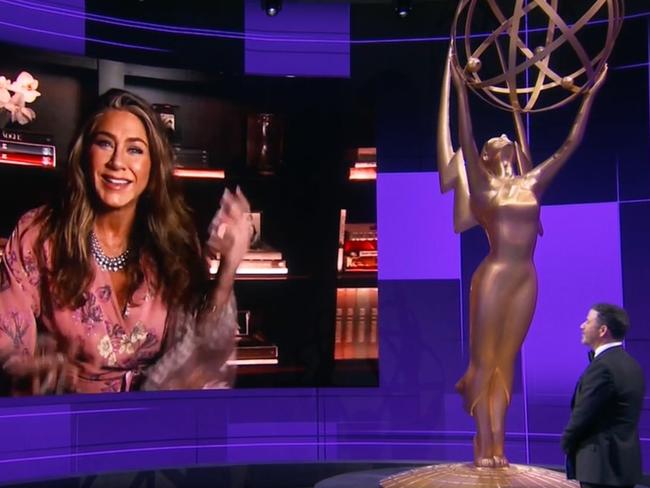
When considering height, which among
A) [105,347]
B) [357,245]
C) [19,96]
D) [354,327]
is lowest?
[105,347]

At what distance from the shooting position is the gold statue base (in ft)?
15.5

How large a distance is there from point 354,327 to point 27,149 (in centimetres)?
290

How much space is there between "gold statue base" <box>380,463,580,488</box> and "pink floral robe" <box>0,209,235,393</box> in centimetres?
253

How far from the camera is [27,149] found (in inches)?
255

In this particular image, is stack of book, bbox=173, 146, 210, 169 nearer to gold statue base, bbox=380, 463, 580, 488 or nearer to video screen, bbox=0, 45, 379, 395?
video screen, bbox=0, 45, 379, 395

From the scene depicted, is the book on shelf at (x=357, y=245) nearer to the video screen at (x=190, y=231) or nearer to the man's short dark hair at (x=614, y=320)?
the video screen at (x=190, y=231)

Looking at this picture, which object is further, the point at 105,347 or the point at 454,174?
the point at 105,347

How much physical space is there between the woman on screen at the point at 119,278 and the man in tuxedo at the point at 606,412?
4.12m

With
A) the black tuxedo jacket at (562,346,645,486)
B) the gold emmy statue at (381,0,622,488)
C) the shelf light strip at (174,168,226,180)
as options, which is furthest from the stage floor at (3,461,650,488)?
the black tuxedo jacket at (562,346,645,486)

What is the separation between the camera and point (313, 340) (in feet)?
24.1

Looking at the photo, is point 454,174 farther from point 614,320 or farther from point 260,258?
point 260,258

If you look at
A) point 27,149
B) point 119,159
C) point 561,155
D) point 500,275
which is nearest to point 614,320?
point 500,275

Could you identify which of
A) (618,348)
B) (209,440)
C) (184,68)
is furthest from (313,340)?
(618,348)

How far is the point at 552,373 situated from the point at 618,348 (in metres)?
3.68
